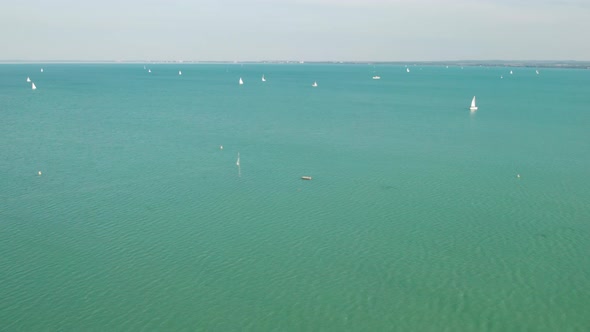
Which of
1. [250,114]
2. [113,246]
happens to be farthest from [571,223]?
[250,114]

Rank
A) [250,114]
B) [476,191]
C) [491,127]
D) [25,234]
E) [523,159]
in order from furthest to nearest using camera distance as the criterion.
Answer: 1. [250,114]
2. [491,127]
3. [523,159]
4. [476,191]
5. [25,234]

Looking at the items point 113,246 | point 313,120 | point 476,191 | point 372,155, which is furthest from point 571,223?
point 313,120

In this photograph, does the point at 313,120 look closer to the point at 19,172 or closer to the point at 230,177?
the point at 230,177

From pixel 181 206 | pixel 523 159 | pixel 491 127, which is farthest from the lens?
pixel 491 127

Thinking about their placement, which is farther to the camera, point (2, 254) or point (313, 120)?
point (313, 120)

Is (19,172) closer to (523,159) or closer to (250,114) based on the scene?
(250,114)

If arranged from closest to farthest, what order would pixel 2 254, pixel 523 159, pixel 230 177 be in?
1. pixel 2 254
2. pixel 230 177
3. pixel 523 159
